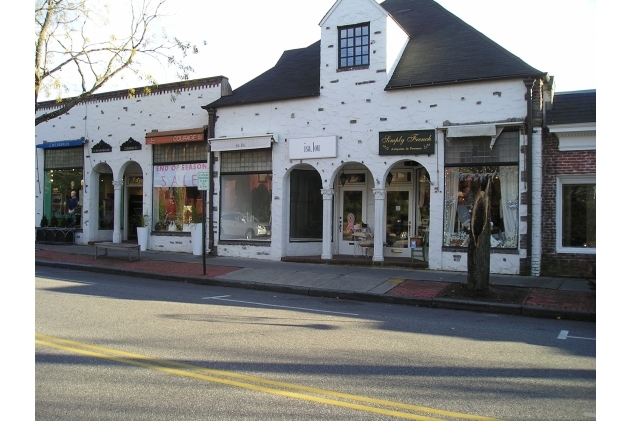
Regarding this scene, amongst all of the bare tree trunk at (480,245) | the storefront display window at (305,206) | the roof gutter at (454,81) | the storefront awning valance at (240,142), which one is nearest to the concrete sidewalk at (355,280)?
the bare tree trunk at (480,245)

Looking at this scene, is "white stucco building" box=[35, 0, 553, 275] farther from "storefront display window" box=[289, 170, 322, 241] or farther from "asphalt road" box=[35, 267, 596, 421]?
"asphalt road" box=[35, 267, 596, 421]

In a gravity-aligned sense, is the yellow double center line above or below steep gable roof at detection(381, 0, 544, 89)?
below

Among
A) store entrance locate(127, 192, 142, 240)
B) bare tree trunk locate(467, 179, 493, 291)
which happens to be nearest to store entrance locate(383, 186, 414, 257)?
bare tree trunk locate(467, 179, 493, 291)

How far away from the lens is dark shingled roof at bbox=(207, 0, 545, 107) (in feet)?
46.6

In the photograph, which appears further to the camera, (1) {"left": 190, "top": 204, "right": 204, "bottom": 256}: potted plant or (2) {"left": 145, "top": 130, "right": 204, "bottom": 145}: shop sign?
(2) {"left": 145, "top": 130, "right": 204, "bottom": 145}: shop sign

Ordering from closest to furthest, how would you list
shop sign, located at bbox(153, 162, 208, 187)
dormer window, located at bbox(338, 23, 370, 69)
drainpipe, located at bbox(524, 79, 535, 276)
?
1. drainpipe, located at bbox(524, 79, 535, 276)
2. dormer window, located at bbox(338, 23, 370, 69)
3. shop sign, located at bbox(153, 162, 208, 187)

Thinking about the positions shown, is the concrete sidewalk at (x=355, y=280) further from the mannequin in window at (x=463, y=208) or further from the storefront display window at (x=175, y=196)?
the storefront display window at (x=175, y=196)

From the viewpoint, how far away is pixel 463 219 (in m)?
14.5

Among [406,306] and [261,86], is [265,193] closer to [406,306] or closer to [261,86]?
[261,86]

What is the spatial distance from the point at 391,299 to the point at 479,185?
4799mm

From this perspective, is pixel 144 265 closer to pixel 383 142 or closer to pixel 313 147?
pixel 313 147

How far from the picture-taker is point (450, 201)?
47.9 feet

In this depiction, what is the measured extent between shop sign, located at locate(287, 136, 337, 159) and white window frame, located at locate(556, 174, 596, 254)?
6.19 meters

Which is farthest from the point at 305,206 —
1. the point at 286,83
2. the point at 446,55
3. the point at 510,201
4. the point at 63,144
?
the point at 63,144
